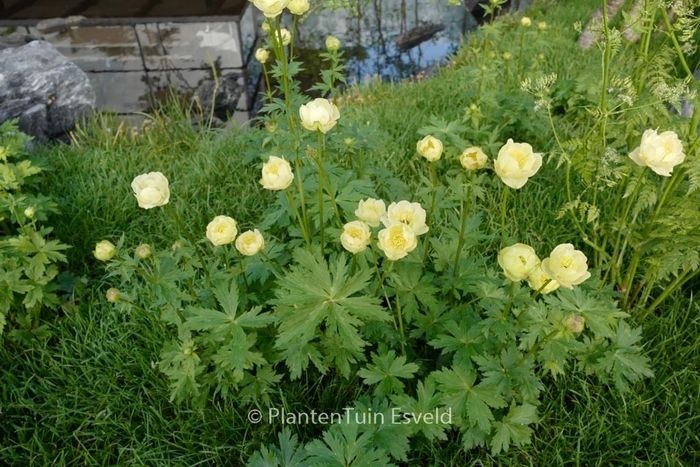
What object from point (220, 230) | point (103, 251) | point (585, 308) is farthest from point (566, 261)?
point (103, 251)

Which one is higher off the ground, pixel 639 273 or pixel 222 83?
pixel 639 273

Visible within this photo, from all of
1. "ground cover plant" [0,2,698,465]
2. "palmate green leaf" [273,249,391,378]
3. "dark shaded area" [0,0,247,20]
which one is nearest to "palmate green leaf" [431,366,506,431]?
"ground cover plant" [0,2,698,465]

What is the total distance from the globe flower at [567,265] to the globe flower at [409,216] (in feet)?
0.91

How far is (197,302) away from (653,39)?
3.39 meters

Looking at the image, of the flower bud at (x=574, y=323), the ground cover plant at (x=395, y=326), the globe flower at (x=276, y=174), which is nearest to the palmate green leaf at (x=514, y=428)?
the ground cover plant at (x=395, y=326)

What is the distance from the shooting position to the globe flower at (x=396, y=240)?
3.52 ft

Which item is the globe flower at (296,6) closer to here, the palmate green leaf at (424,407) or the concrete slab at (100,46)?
the palmate green leaf at (424,407)

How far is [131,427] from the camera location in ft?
5.25

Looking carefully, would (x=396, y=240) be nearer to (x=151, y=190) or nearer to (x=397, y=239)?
(x=397, y=239)

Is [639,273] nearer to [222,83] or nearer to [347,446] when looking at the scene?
[347,446]

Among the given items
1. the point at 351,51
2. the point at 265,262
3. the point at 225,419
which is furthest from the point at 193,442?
the point at 351,51

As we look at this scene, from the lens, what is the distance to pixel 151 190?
4.15 feet

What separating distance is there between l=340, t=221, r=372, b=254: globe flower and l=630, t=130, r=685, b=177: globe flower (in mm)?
665

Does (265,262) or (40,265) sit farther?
(40,265)
